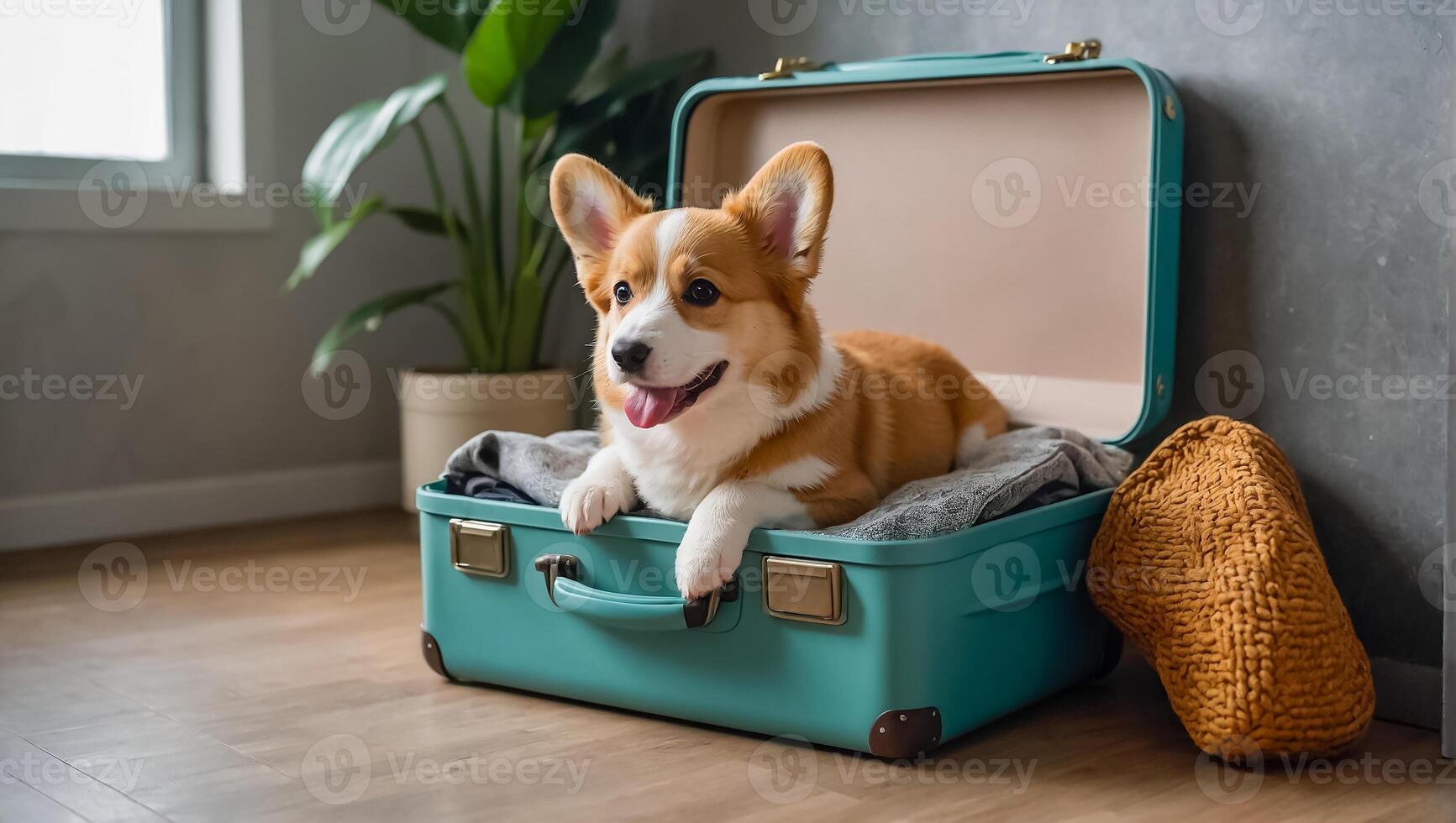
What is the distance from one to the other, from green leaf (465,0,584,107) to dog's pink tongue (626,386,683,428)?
1.13 m

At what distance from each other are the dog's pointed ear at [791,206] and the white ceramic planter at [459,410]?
45.6 inches

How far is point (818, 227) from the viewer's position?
150 cm

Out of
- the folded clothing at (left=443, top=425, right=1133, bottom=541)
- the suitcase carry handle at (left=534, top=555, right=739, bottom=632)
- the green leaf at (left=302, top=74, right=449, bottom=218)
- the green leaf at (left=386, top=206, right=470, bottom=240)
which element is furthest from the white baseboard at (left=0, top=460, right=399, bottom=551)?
the suitcase carry handle at (left=534, top=555, right=739, bottom=632)

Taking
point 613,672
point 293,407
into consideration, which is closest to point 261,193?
point 293,407

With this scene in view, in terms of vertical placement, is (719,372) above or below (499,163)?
below

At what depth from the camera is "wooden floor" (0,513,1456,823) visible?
1.34 m

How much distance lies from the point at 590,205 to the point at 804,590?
0.52 metres

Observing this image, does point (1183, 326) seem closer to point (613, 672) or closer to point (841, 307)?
point (841, 307)

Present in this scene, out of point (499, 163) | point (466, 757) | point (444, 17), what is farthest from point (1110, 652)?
point (444, 17)

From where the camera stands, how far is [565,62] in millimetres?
2551

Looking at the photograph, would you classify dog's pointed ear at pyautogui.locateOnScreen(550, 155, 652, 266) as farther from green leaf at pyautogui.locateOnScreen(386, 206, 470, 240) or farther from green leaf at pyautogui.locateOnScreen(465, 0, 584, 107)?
green leaf at pyautogui.locateOnScreen(386, 206, 470, 240)

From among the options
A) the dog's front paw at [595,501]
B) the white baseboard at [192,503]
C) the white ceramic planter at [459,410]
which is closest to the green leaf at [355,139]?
the white ceramic planter at [459,410]

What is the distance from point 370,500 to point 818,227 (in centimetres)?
185

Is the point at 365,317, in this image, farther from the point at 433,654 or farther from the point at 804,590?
the point at 804,590
